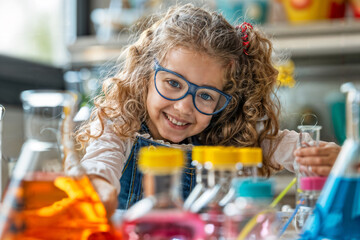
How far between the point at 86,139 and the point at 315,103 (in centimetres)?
175

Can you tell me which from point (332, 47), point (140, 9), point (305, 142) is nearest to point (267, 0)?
point (332, 47)

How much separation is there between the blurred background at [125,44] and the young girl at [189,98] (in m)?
0.75

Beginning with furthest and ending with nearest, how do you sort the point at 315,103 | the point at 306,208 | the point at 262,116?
1. the point at 315,103
2. the point at 262,116
3. the point at 306,208

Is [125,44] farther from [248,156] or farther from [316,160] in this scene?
[248,156]

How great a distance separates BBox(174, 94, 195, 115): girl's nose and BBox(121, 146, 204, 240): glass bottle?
682 mm

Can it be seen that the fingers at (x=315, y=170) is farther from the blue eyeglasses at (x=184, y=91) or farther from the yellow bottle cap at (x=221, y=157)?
the blue eyeglasses at (x=184, y=91)

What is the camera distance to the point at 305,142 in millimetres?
803

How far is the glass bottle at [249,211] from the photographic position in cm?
51

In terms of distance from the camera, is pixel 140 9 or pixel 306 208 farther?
pixel 140 9

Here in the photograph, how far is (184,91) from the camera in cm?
118

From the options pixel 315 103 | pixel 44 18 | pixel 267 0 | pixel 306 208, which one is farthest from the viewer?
pixel 44 18

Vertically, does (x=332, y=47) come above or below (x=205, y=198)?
above

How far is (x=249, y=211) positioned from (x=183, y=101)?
675mm

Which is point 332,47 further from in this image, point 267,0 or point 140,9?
point 140,9
